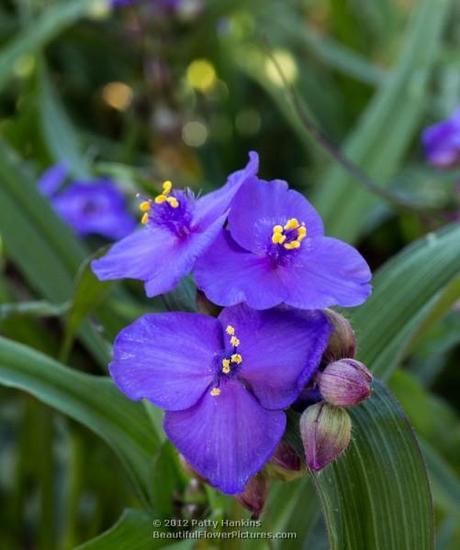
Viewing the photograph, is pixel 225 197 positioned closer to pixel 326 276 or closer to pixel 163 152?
pixel 326 276

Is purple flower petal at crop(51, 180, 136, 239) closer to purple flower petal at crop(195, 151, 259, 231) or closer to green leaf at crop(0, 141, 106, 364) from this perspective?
green leaf at crop(0, 141, 106, 364)

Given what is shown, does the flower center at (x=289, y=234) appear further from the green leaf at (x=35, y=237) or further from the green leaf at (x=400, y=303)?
the green leaf at (x=35, y=237)

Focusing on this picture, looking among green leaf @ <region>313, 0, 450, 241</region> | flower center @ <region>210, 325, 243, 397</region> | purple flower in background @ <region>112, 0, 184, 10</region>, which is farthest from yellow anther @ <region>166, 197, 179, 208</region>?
purple flower in background @ <region>112, 0, 184, 10</region>

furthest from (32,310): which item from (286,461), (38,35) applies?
(38,35)

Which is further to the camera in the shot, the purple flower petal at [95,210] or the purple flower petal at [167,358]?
the purple flower petal at [95,210]

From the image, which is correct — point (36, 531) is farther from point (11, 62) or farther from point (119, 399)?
point (11, 62)

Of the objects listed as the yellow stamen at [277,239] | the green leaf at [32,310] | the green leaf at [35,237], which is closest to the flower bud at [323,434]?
the yellow stamen at [277,239]
